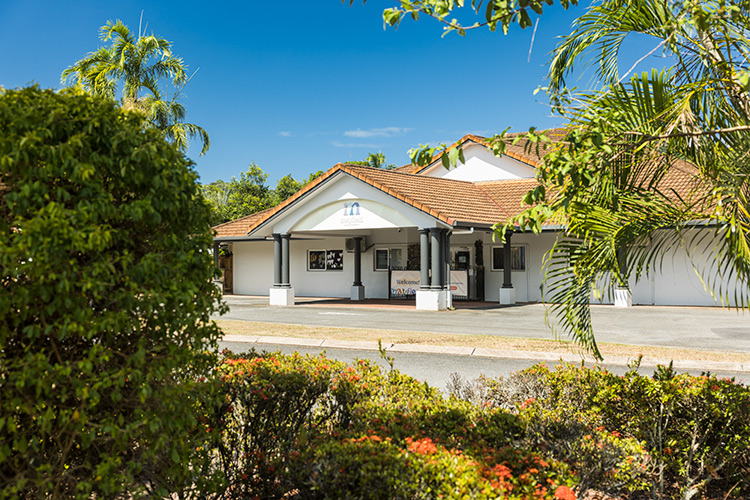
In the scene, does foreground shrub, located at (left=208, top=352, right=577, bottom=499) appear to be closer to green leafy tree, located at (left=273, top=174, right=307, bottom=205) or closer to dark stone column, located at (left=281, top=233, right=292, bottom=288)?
dark stone column, located at (left=281, top=233, right=292, bottom=288)

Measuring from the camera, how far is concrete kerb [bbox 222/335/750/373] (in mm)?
10062

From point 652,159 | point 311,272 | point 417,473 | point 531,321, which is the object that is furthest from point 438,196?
point 417,473

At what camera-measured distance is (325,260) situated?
103 ft

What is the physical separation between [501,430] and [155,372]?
2.24 m

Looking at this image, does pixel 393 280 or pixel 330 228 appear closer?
pixel 330 228

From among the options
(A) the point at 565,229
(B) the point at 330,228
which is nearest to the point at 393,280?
(B) the point at 330,228

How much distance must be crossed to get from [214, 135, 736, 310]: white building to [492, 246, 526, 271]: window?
4cm

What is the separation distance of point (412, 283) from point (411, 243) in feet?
7.20

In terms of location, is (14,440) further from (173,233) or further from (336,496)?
(336,496)

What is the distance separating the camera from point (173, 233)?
3043 mm

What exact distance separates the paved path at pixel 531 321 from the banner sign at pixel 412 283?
2010 millimetres

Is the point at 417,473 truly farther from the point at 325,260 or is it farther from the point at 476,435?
the point at 325,260

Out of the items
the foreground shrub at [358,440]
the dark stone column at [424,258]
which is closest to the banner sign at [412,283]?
the dark stone column at [424,258]

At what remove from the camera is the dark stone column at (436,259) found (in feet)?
71.9
